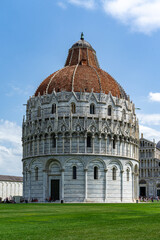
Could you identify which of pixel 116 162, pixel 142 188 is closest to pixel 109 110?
pixel 116 162

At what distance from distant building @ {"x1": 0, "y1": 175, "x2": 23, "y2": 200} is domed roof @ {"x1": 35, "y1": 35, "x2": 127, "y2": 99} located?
184 feet

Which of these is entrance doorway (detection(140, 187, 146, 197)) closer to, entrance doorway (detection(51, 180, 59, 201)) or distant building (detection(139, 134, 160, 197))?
distant building (detection(139, 134, 160, 197))

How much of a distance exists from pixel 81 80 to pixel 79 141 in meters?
12.1

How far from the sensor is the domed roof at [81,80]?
6756cm

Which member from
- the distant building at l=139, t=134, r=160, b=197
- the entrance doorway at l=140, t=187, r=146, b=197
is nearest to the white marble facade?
the distant building at l=139, t=134, r=160, b=197

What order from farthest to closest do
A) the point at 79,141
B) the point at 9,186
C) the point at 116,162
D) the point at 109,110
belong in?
the point at 9,186 < the point at 109,110 < the point at 116,162 < the point at 79,141

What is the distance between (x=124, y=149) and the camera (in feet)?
219

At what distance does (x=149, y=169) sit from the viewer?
5246 inches

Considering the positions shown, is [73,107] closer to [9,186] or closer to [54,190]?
[54,190]

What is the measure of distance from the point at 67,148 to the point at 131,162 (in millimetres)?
13427

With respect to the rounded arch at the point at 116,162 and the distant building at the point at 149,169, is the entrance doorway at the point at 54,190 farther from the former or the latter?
the distant building at the point at 149,169

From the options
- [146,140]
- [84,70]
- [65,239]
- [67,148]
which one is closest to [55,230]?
[65,239]

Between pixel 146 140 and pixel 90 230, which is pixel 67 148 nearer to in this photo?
pixel 90 230

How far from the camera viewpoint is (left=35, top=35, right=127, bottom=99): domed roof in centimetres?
6756
